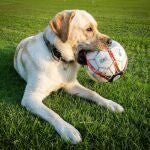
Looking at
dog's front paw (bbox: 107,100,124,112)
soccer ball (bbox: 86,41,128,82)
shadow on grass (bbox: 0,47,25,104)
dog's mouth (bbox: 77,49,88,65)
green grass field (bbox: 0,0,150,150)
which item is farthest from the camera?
shadow on grass (bbox: 0,47,25,104)

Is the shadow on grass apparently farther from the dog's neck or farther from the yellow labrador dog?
the dog's neck

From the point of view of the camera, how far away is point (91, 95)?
229 inches

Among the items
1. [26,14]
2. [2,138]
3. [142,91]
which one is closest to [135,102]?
[142,91]

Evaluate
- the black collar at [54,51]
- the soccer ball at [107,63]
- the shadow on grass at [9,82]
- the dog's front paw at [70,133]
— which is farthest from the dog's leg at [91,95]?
the dog's front paw at [70,133]

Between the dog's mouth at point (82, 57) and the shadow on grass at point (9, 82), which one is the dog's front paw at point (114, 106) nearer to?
the dog's mouth at point (82, 57)

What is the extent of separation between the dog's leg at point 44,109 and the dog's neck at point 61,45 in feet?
1.43

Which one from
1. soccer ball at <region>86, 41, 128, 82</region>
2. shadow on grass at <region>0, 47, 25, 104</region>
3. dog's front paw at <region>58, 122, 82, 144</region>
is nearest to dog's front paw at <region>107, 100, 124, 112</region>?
soccer ball at <region>86, 41, 128, 82</region>

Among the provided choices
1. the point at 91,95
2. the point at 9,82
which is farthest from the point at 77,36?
the point at 9,82

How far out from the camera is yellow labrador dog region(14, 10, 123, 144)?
5.64 meters

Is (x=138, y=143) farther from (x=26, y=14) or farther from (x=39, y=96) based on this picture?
(x=26, y=14)

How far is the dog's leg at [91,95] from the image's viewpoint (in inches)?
214

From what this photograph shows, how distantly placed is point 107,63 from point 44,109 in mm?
1032

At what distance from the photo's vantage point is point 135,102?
5699mm

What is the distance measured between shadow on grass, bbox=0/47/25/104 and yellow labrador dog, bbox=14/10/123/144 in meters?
0.33
